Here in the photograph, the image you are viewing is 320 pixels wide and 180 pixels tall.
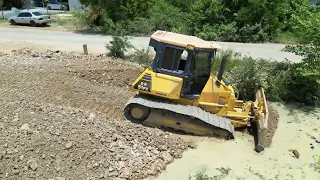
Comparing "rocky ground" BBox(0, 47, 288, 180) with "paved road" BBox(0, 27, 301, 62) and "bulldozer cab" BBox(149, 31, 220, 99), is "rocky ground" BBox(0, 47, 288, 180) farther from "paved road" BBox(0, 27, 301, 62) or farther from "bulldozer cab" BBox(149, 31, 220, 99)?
"paved road" BBox(0, 27, 301, 62)

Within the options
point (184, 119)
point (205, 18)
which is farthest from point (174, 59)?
point (205, 18)

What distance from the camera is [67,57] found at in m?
14.8

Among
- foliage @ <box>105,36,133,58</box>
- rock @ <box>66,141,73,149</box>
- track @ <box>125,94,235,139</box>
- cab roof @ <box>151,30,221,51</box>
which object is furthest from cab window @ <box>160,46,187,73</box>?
foliage @ <box>105,36,133,58</box>

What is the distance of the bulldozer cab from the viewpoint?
28.8 feet

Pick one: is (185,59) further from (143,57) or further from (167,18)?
(167,18)

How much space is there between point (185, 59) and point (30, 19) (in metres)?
20.4

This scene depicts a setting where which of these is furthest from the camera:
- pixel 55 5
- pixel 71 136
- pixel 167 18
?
pixel 55 5

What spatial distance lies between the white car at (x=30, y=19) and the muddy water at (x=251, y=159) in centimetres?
2073

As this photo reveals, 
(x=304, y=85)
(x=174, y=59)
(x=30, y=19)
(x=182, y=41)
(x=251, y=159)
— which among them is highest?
(x=182, y=41)

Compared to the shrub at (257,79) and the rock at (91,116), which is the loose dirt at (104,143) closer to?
the rock at (91,116)

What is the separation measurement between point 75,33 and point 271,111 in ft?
51.2

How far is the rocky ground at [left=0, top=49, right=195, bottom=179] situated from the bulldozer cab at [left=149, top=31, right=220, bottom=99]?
151 cm

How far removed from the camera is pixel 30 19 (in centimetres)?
2612

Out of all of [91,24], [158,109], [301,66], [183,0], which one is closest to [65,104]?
[158,109]
